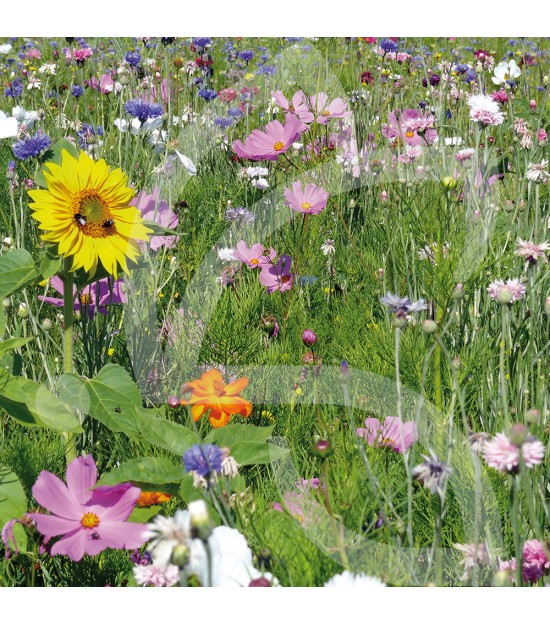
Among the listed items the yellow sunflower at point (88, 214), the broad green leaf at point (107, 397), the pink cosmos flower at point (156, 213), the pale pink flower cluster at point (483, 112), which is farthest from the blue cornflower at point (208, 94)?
the broad green leaf at point (107, 397)

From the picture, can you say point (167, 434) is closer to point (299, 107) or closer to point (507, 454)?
point (507, 454)

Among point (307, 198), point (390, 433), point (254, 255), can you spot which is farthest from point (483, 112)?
point (390, 433)

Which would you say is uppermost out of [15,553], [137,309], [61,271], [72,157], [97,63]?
[97,63]

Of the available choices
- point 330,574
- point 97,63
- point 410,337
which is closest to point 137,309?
point 410,337

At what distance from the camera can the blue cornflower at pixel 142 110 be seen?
1.15 m

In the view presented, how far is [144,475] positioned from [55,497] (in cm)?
9

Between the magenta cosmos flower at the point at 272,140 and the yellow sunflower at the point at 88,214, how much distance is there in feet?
1.58

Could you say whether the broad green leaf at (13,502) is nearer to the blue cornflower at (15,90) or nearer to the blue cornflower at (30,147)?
the blue cornflower at (30,147)

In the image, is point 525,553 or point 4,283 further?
point 4,283

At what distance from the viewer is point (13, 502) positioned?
76 centimetres

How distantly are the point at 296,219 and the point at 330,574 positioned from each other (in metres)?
0.89

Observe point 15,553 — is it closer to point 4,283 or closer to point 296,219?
point 4,283

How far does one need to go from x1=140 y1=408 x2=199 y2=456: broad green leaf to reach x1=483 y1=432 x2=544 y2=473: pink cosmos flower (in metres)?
0.36

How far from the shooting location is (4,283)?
33.5 inches
